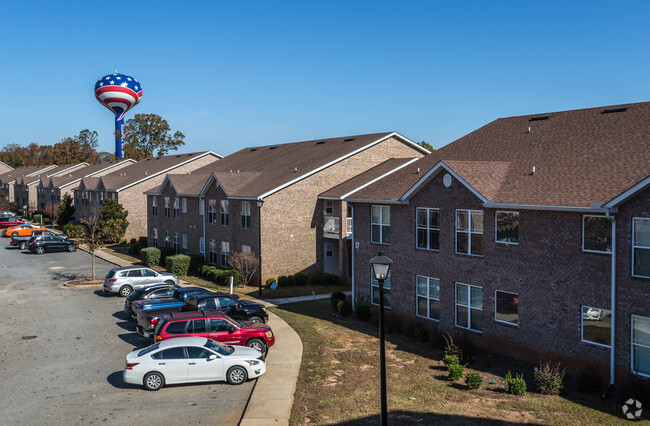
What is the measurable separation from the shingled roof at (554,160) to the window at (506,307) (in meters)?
3.56

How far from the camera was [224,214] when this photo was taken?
133 ft

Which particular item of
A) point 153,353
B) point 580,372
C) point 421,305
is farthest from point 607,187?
point 153,353

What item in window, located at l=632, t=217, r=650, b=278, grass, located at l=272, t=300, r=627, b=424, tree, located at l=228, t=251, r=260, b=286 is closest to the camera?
grass, located at l=272, t=300, r=627, b=424

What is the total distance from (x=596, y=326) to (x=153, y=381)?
560 inches

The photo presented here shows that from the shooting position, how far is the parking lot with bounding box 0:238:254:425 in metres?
15.2

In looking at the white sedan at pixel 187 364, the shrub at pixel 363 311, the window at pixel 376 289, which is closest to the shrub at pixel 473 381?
the white sedan at pixel 187 364

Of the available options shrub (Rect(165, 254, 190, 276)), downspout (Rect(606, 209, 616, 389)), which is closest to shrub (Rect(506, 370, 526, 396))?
downspout (Rect(606, 209, 616, 389))

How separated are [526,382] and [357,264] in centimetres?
1166

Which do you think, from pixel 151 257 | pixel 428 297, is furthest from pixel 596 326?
pixel 151 257

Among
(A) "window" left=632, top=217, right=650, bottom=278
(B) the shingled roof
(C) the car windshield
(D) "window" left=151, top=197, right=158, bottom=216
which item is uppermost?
(B) the shingled roof

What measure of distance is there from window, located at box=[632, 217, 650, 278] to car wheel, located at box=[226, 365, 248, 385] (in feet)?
41.2

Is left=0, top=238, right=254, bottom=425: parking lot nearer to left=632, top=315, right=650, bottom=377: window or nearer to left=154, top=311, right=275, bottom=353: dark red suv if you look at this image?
left=154, top=311, right=275, bottom=353: dark red suv

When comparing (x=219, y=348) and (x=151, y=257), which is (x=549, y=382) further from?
(x=151, y=257)

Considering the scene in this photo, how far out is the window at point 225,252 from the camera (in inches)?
1580
